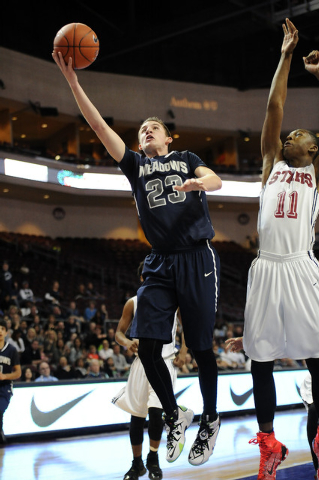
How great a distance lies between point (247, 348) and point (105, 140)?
175cm

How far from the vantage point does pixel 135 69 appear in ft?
95.5

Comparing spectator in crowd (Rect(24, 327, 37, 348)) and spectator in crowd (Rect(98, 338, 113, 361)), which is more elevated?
spectator in crowd (Rect(24, 327, 37, 348))

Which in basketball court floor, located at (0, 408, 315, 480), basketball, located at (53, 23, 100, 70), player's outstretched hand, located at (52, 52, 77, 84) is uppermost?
basketball, located at (53, 23, 100, 70)

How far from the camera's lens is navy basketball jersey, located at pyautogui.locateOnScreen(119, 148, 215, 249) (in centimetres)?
403

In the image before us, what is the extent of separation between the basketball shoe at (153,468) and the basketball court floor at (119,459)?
0.15 meters

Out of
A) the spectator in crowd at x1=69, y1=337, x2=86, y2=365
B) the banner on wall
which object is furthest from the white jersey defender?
the spectator in crowd at x1=69, y1=337, x2=86, y2=365

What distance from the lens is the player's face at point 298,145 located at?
411cm

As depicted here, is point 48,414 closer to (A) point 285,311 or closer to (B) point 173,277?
(B) point 173,277

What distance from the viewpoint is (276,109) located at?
409cm

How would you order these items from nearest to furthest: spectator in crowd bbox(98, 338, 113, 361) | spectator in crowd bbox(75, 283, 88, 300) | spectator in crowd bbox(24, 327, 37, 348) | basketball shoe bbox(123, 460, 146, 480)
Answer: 1. basketball shoe bbox(123, 460, 146, 480)
2. spectator in crowd bbox(24, 327, 37, 348)
3. spectator in crowd bbox(98, 338, 113, 361)
4. spectator in crowd bbox(75, 283, 88, 300)

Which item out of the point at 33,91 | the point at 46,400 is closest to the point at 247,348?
the point at 46,400

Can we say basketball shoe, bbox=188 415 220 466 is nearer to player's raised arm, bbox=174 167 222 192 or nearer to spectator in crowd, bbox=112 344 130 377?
player's raised arm, bbox=174 167 222 192

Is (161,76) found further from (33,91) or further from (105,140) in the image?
(105,140)

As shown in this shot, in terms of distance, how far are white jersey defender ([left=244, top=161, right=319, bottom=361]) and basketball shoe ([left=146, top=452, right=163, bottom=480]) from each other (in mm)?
2203
